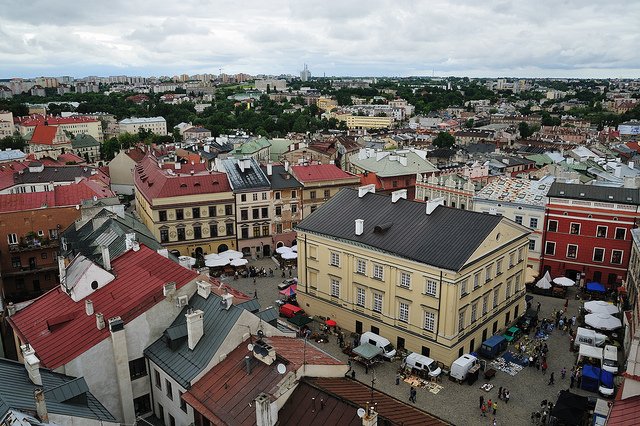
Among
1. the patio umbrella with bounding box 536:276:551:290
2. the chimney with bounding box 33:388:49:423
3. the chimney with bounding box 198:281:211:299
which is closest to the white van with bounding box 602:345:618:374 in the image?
the patio umbrella with bounding box 536:276:551:290

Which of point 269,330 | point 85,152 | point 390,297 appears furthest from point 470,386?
point 85,152

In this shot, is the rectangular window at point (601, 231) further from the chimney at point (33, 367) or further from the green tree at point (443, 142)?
the green tree at point (443, 142)

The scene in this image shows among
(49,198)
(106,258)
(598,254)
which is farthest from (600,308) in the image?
(49,198)

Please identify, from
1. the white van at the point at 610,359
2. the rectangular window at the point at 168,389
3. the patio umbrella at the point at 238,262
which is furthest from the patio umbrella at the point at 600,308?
the rectangular window at the point at 168,389

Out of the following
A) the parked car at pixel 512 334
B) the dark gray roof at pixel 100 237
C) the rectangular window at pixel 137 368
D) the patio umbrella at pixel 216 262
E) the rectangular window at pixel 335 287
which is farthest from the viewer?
the patio umbrella at pixel 216 262

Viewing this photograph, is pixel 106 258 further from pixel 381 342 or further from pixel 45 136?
pixel 45 136

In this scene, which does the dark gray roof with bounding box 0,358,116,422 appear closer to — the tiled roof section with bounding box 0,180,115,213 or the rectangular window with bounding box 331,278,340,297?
the rectangular window with bounding box 331,278,340,297
